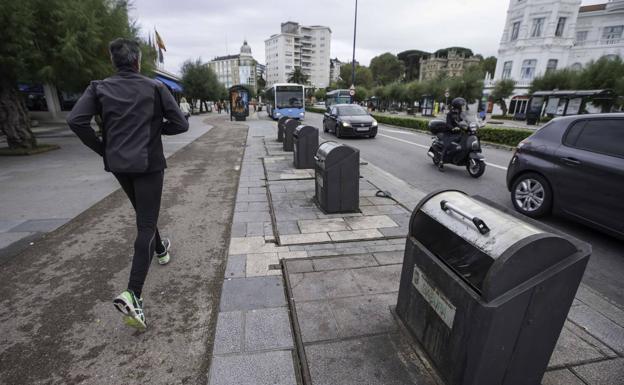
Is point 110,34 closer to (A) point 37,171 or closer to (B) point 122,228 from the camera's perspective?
(A) point 37,171

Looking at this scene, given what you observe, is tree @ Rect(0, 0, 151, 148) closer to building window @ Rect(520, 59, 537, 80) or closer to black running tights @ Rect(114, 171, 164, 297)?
black running tights @ Rect(114, 171, 164, 297)

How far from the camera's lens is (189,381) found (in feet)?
6.44

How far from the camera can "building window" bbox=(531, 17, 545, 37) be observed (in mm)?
39263

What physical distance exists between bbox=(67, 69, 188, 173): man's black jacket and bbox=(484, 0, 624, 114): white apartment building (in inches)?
Result: 1751

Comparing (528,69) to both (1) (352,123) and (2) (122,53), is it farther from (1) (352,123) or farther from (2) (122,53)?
(2) (122,53)

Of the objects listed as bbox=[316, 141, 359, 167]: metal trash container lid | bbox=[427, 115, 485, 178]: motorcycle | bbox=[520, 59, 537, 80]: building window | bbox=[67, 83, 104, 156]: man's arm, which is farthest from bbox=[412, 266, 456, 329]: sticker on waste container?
bbox=[520, 59, 537, 80]: building window

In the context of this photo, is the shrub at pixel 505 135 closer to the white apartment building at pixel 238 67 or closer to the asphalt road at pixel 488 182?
the asphalt road at pixel 488 182

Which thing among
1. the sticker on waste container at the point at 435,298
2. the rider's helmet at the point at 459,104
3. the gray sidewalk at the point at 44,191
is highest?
the rider's helmet at the point at 459,104

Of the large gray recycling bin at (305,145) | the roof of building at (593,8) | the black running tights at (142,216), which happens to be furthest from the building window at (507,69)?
the black running tights at (142,216)

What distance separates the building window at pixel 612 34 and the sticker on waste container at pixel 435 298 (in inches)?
2175

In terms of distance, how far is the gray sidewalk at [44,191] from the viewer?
14.0ft

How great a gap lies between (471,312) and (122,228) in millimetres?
4403

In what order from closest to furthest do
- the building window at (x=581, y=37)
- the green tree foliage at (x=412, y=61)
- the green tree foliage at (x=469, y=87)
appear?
the green tree foliage at (x=469, y=87) → the building window at (x=581, y=37) → the green tree foliage at (x=412, y=61)

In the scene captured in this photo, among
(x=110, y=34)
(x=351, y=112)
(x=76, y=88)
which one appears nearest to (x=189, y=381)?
(x=110, y=34)
